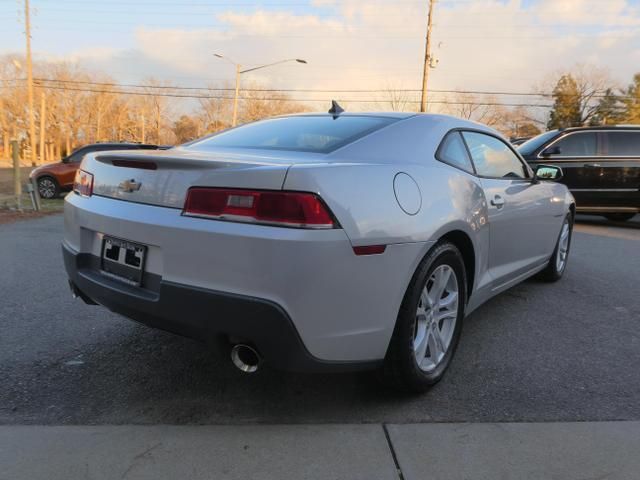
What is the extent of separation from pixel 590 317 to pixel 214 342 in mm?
3136

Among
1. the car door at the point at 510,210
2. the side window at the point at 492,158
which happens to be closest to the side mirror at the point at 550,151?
the car door at the point at 510,210

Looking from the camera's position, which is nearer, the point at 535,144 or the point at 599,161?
the point at 599,161

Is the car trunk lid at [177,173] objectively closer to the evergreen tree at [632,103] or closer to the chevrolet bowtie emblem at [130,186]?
the chevrolet bowtie emblem at [130,186]

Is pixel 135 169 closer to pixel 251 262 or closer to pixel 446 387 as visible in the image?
pixel 251 262

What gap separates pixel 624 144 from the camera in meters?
9.44

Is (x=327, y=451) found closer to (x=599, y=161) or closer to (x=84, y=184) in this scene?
(x=84, y=184)

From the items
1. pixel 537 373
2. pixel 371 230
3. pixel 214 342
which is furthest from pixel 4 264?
pixel 537 373

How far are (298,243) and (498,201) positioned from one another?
6.19ft

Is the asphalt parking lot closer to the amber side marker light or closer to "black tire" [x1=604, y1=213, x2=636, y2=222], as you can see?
the amber side marker light

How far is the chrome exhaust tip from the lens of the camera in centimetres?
223

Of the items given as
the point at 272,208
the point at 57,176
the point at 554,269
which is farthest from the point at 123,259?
the point at 57,176

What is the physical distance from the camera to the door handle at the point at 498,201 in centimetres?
332

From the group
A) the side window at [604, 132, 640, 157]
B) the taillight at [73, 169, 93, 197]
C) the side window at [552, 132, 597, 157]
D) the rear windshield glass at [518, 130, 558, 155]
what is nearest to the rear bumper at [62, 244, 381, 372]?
the taillight at [73, 169, 93, 197]

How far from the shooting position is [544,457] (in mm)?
2178
